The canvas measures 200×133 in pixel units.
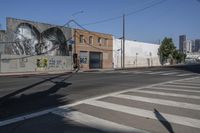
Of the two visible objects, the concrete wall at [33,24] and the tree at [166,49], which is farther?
the tree at [166,49]

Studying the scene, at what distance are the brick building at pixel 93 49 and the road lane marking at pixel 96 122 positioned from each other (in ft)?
131

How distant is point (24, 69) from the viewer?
39.0m

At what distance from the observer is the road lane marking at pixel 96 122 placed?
Answer: 23.1 ft

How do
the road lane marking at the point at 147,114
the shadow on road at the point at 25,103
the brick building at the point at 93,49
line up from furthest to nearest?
the brick building at the point at 93,49
the shadow on road at the point at 25,103
the road lane marking at the point at 147,114

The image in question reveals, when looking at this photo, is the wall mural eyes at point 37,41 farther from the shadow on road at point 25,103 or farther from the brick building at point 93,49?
the shadow on road at point 25,103

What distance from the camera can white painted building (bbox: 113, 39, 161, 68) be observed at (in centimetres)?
5962

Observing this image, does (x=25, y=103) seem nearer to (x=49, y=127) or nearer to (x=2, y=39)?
(x=49, y=127)

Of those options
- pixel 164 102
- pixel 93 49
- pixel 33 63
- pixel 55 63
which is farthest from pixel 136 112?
pixel 93 49

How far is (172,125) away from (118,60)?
52.6 metres

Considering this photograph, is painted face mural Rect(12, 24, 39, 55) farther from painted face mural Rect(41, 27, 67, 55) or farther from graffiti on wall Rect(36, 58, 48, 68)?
painted face mural Rect(41, 27, 67, 55)

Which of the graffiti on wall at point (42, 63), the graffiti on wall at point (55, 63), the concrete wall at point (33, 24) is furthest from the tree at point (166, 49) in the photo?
the graffiti on wall at point (42, 63)

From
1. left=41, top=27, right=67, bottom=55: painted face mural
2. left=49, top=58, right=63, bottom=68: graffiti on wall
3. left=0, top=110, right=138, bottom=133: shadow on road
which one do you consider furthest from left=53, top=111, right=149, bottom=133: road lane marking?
left=41, top=27, right=67, bottom=55: painted face mural

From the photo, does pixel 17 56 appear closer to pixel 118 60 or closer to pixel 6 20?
pixel 6 20

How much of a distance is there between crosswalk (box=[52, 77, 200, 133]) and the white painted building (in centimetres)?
4778
